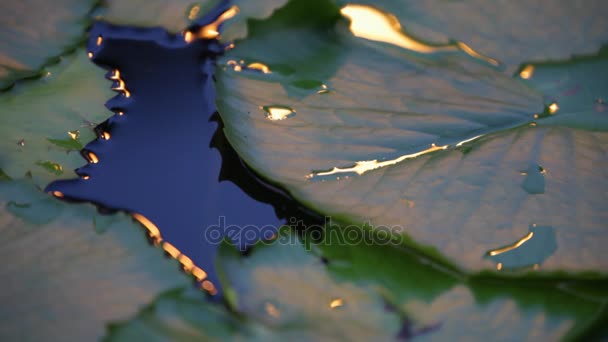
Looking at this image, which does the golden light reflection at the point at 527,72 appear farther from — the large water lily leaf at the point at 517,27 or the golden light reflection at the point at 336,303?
the golden light reflection at the point at 336,303

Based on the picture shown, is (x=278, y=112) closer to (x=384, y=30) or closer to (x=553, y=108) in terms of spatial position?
(x=384, y=30)

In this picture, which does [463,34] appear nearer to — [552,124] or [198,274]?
[552,124]

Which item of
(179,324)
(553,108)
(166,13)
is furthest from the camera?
(166,13)

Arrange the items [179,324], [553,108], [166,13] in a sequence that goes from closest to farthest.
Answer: [179,324]
[553,108]
[166,13]

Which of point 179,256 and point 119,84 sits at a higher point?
point 119,84

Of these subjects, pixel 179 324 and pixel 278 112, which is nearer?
pixel 179 324

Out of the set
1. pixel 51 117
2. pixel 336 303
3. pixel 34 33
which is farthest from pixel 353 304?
pixel 34 33

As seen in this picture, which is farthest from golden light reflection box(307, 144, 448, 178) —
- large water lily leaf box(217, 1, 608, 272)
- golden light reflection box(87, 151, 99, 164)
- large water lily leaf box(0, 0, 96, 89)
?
large water lily leaf box(0, 0, 96, 89)

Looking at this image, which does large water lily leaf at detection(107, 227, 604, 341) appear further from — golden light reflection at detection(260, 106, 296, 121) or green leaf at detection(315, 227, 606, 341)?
golden light reflection at detection(260, 106, 296, 121)
